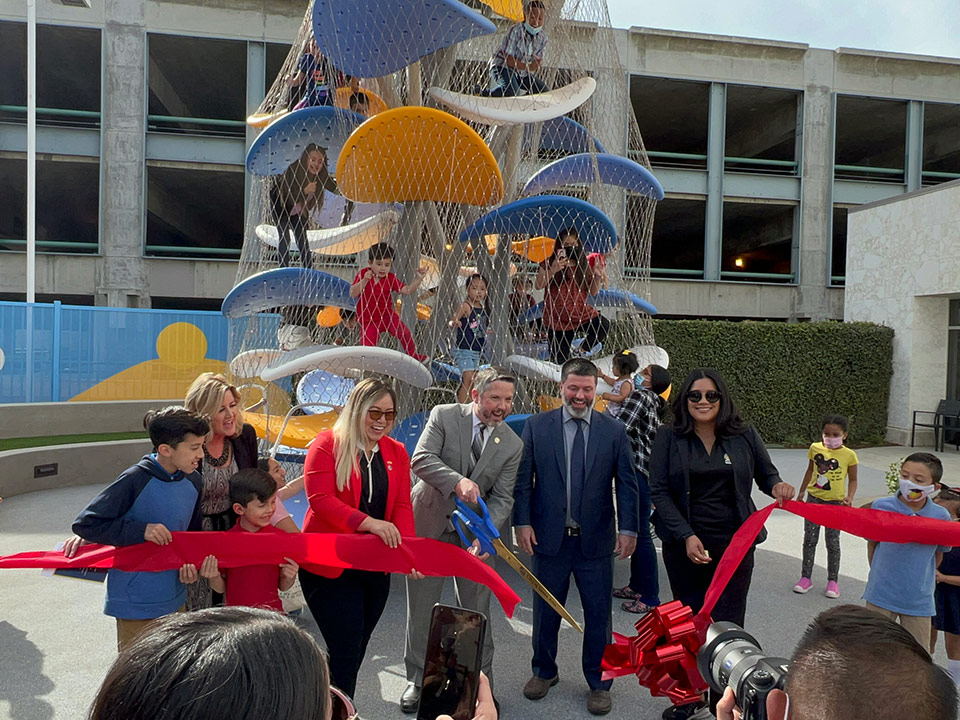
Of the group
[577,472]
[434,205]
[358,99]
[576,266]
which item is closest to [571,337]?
[576,266]

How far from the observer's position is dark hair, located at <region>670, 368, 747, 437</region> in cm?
331

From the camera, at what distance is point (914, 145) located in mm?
18859

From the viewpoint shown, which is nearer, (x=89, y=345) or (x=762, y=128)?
(x=89, y=345)

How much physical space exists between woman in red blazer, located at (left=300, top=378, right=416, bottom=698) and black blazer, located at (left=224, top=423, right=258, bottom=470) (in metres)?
0.49

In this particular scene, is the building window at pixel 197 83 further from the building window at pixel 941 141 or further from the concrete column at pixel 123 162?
the building window at pixel 941 141

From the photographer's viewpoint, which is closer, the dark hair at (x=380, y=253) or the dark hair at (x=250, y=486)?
the dark hair at (x=250, y=486)

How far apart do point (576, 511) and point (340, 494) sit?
Answer: 1.27 meters

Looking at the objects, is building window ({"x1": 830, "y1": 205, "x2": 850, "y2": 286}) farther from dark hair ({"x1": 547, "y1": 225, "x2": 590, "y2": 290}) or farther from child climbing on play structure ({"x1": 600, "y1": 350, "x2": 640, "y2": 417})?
dark hair ({"x1": 547, "y1": 225, "x2": 590, "y2": 290})

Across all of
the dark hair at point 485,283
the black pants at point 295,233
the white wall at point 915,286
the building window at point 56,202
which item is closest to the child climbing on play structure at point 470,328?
the dark hair at point 485,283

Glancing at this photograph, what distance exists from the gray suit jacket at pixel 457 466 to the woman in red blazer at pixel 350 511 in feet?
1.44

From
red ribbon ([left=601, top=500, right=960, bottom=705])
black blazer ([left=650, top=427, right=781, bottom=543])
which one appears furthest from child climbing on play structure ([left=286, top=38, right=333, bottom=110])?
red ribbon ([left=601, top=500, right=960, bottom=705])

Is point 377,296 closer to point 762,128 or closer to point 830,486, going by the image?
point 830,486

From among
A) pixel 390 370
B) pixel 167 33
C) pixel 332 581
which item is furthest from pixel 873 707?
pixel 167 33

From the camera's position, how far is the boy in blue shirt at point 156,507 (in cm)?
254
